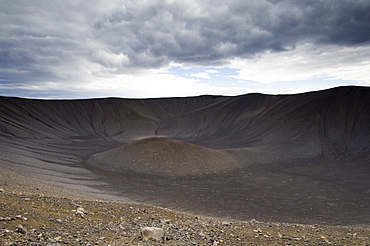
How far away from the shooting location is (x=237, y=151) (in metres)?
33.9

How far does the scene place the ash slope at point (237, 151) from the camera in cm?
1844

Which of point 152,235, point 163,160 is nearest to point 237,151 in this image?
point 163,160

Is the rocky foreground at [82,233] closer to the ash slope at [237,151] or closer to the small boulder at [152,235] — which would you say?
the small boulder at [152,235]

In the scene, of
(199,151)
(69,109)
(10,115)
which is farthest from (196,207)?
(69,109)

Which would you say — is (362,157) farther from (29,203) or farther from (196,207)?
(29,203)

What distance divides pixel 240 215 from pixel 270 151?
21.8 metres

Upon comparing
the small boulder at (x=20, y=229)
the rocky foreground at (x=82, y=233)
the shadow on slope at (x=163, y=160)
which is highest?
the small boulder at (x=20, y=229)

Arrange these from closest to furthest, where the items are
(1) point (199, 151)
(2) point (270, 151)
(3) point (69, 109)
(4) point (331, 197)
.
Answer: (4) point (331, 197) → (1) point (199, 151) → (2) point (270, 151) → (3) point (69, 109)

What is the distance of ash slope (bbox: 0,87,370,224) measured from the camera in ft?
60.5

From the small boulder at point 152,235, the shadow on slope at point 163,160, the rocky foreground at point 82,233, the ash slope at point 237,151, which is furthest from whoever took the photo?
the shadow on slope at point 163,160

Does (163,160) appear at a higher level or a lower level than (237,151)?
lower

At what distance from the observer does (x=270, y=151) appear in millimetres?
35406

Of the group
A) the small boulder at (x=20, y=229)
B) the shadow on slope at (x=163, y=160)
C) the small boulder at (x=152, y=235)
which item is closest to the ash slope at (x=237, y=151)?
the shadow on slope at (x=163, y=160)

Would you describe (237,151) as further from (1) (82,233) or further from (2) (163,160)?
(1) (82,233)
